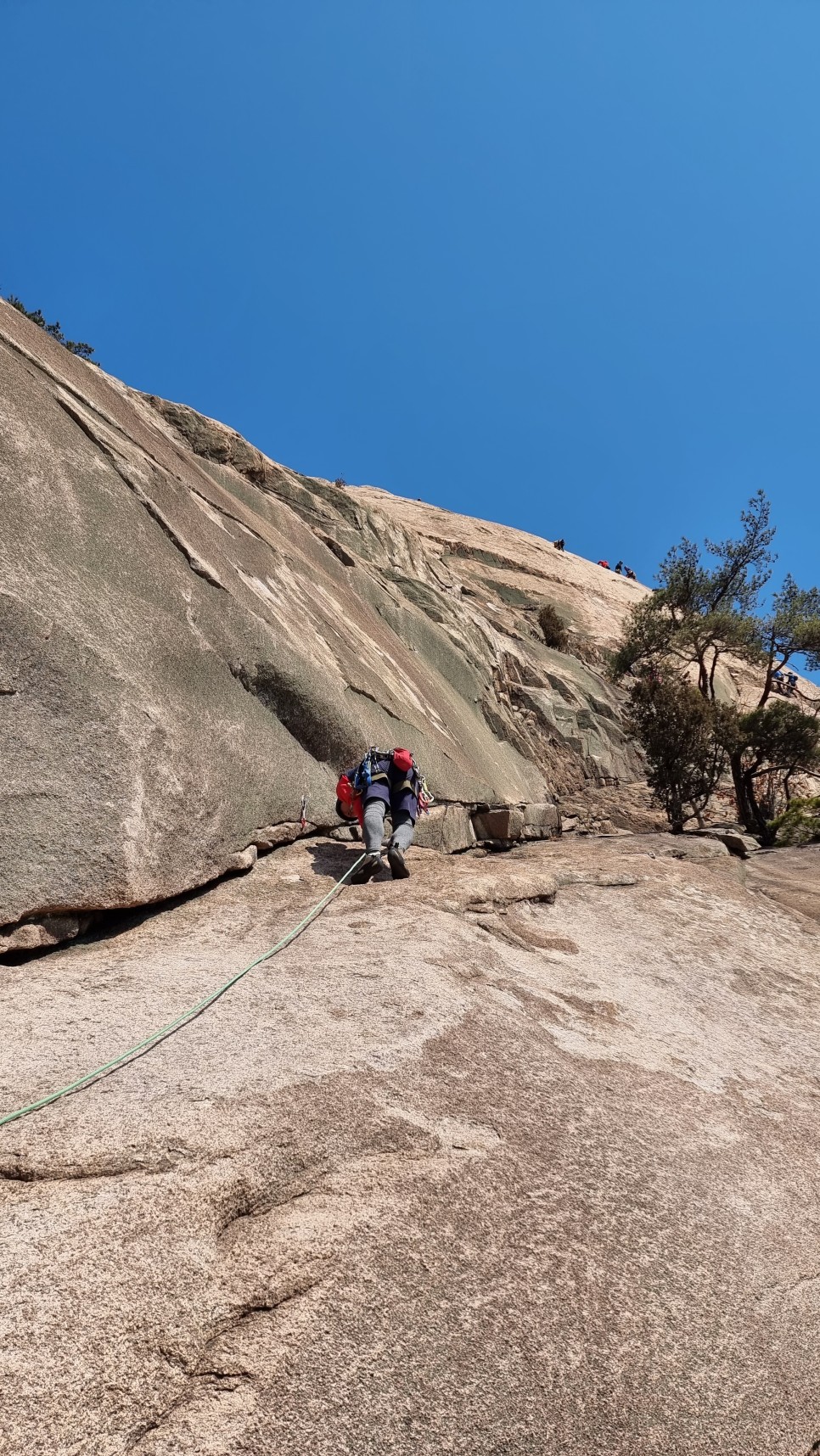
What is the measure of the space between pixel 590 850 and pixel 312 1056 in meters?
7.49

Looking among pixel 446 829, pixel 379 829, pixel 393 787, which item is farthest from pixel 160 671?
pixel 446 829

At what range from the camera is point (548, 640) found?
30.8m

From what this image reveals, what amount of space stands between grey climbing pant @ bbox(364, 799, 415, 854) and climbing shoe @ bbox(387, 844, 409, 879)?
2.3 inches

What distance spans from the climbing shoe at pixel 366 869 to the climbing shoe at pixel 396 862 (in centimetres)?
12

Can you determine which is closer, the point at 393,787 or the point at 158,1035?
the point at 158,1035

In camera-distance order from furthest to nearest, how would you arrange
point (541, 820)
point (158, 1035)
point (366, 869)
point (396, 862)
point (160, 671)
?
point (541, 820) < point (396, 862) < point (366, 869) < point (160, 671) < point (158, 1035)

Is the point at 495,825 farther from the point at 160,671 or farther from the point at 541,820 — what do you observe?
the point at 160,671

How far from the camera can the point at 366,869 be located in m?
7.82

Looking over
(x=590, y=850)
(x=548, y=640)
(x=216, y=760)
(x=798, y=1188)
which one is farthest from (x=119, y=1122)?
(x=548, y=640)

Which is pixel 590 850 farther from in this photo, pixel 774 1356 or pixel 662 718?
pixel 662 718

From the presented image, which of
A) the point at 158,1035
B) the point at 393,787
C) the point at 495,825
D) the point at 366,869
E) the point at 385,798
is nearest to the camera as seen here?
the point at 158,1035

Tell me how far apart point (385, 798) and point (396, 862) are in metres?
0.75

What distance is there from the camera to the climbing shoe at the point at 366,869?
25.5 feet

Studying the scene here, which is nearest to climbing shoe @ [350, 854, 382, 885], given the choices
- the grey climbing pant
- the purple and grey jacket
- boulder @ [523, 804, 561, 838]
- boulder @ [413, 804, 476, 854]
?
Result: the grey climbing pant
